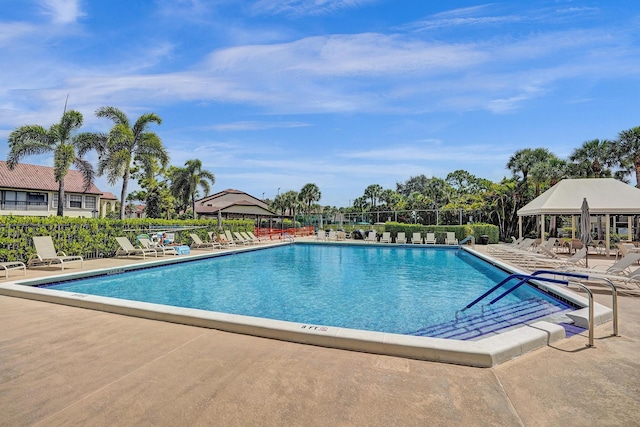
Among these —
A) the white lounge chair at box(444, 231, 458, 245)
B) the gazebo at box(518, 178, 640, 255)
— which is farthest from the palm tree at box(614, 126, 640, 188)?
the white lounge chair at box(444, 231, 458, 245)

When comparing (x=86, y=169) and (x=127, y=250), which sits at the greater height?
(x=86, y=169)

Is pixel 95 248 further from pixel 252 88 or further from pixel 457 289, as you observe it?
pixel 457 289

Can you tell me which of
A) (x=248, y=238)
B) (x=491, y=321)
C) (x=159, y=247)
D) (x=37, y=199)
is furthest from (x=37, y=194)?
(x=491, y=321)

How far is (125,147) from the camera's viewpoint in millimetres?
18688

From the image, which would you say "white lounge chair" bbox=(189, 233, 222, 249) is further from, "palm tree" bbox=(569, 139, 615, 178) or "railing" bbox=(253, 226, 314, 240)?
"palm tree" bbox=(569, 139, 615, 178)

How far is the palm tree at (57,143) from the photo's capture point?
16953 mm

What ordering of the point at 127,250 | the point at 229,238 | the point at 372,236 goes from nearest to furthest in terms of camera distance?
the point at 127,250 < the point at 229,238 < the point at 372,236

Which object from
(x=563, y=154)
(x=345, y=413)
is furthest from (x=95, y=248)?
(x=563, y=154)

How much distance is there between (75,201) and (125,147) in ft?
67.1

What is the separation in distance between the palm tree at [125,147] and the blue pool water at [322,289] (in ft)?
27.5

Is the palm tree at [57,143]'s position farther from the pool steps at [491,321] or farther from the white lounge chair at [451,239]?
the white lounge chair at [451,239]

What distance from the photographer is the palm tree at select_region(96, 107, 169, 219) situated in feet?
59.4

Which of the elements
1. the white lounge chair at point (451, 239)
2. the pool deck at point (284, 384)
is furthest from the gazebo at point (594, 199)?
the pool deck at point (284, 384)

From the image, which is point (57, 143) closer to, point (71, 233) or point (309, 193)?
point (71, 233)
